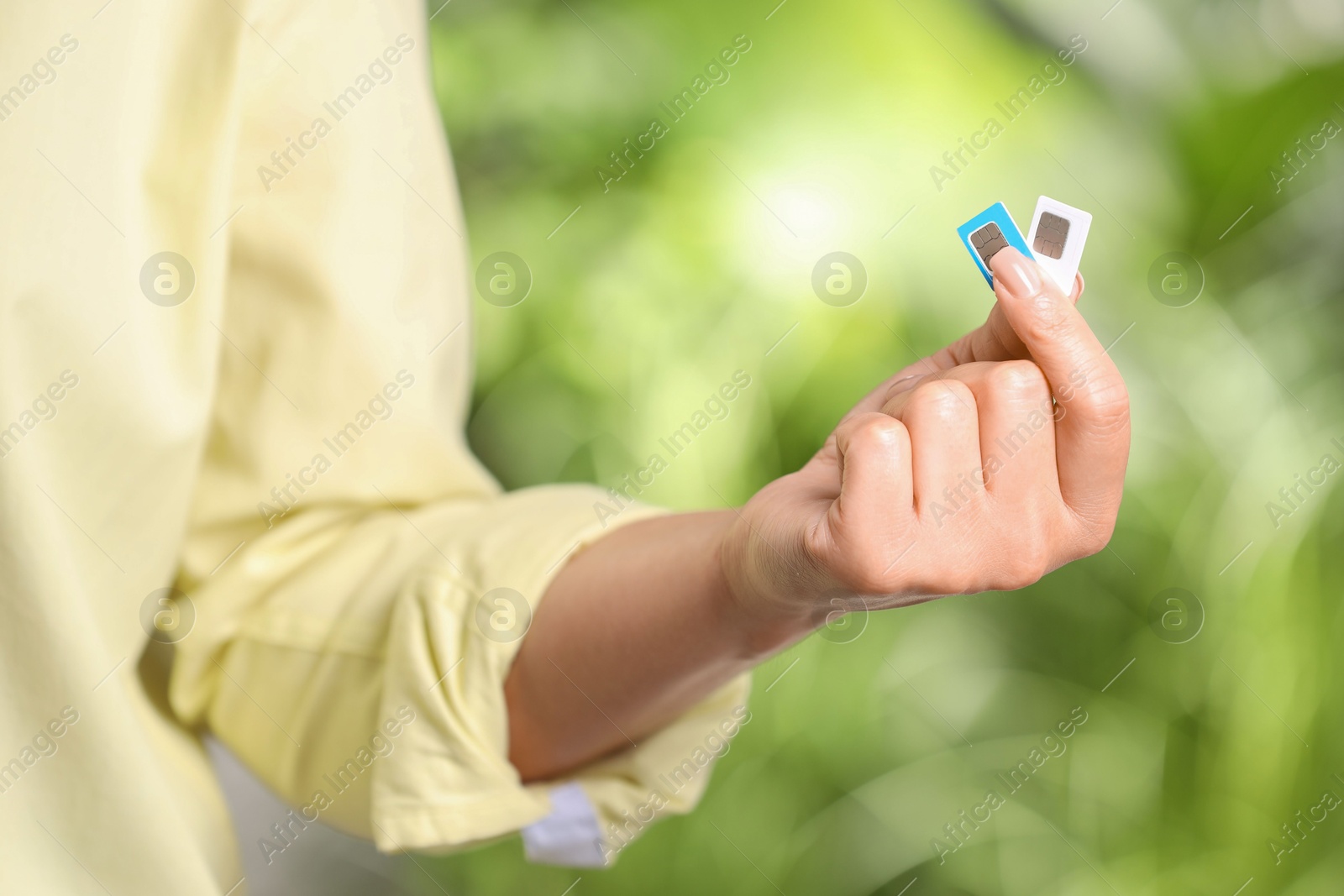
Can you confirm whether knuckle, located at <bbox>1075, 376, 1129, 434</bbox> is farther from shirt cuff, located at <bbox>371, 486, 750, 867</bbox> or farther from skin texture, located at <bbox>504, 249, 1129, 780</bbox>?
shirt cuff, located at <bbox>371, 486, 750, 867</bbox>

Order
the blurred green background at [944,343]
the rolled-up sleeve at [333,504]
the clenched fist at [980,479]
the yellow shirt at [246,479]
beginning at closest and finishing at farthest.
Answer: the clenched fist at [980,479] → the yellow shirt at [246,479] → the rolled-up sleeve at [333,504] → the blurred green background at [944,343]

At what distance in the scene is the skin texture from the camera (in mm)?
312

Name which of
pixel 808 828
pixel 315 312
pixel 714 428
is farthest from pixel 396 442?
pixel 808 828

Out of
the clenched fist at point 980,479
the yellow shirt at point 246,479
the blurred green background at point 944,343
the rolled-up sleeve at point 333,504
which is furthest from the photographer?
the blurred green background at point 944,343

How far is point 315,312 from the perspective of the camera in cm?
57

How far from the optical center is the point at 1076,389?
1.09ft

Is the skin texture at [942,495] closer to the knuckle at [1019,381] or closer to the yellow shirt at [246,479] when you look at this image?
the knuckle at [1019,381]

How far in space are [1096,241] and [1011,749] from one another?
1.83 ft

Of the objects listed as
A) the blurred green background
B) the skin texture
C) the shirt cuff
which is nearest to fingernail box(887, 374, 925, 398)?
the skin texture

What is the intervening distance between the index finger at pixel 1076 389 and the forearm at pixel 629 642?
0.15 metres

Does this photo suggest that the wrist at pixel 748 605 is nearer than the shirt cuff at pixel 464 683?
Yes

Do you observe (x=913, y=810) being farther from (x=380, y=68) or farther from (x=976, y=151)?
(x=380, y=68)

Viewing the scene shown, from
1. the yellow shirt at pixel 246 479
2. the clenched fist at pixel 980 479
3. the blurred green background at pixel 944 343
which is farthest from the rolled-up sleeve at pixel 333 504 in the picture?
the blurred green background at pixel 944 343

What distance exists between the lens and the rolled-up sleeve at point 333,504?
1.76 feet
